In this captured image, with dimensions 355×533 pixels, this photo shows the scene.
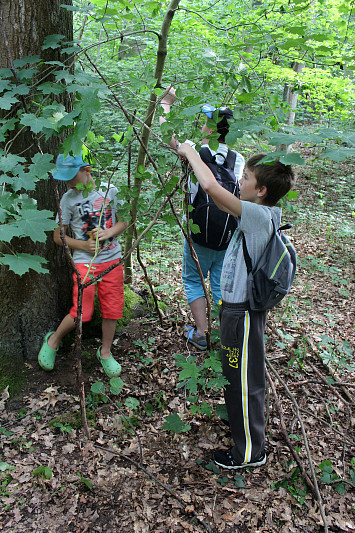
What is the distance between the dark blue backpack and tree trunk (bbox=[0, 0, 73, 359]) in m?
1.22

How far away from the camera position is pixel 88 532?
2025 mm

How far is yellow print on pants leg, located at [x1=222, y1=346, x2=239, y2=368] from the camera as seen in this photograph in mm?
2283

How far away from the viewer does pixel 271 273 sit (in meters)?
2.05

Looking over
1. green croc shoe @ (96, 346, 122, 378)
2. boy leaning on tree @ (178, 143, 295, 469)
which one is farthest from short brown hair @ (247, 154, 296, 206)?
green croc shoe @ (96, 346, 122, 378)

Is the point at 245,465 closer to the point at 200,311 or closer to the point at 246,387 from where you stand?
the point at 246,387

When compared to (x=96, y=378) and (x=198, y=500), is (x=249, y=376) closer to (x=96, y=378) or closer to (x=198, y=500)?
(x=198, y=500)

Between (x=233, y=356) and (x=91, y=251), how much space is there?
1.41m

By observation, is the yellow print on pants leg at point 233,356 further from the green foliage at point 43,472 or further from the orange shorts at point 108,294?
the green foliage at point 43,472

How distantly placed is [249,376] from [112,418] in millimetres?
1146

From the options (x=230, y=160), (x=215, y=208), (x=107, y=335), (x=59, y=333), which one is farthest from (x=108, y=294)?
(x=230, y=160)

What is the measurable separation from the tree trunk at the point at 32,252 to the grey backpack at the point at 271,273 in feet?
5.57

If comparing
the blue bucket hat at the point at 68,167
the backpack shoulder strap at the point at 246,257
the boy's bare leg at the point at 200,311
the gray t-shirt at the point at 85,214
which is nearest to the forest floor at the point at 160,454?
the boy's bare leg at the point at 200,311

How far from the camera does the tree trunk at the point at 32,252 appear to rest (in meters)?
2.49

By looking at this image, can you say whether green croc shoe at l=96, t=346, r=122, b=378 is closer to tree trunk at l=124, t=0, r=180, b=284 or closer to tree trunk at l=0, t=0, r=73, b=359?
tree trunk at l=0, t=0, r=73, b=359
